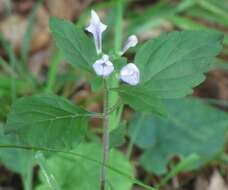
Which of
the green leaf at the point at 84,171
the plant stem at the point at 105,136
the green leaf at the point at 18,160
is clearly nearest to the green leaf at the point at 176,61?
the plant stem at the point at 105,136

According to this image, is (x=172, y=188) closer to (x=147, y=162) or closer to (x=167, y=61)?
(x=147, y=162)

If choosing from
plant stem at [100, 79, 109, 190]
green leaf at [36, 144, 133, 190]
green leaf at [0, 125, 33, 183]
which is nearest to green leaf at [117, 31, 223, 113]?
plant stem at [100, 79, 109, 190]

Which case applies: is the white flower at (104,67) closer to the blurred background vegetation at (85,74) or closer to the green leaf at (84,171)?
the green leaf at (84,171)

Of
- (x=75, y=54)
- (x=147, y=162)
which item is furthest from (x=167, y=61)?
(x=147, y=162)

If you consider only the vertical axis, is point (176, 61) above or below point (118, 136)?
above

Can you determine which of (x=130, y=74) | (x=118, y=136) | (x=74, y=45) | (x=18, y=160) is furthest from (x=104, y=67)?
(x=18, y=160)

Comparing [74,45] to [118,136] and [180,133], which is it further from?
[180,133]
